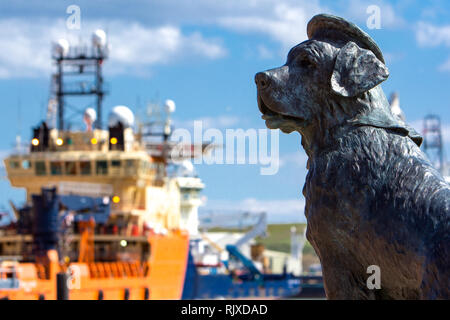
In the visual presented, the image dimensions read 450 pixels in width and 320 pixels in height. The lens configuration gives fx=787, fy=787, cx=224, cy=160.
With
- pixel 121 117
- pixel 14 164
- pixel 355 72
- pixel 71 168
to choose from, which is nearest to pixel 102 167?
pixel 71 168

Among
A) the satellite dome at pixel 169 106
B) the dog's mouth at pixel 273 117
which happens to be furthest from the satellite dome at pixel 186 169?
the dog's mouth at pixel 273 117

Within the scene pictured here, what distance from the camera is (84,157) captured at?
96.1 ft

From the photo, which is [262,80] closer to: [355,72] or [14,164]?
[355,72]

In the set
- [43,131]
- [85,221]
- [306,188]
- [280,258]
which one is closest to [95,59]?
[43,131]

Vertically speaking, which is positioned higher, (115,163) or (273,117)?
(115,163)

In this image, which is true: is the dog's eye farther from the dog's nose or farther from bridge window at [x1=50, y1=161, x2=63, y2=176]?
bridge window at [x1=50, y1=161, x2=63, y2=176]

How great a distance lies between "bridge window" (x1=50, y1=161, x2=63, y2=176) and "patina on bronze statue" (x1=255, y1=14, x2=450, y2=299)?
2646cm

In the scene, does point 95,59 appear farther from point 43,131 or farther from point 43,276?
point 43,276

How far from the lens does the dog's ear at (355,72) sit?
3.58 metres

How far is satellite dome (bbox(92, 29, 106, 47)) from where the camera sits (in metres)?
31.9

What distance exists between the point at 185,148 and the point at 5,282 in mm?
13556

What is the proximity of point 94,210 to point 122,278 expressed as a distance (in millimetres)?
2780

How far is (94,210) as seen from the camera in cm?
2720

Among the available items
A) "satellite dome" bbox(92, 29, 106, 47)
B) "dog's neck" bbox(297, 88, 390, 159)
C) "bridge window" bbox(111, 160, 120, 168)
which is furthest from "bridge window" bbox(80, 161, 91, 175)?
"dog's neck" bbox(297, 88, 390, 159)
